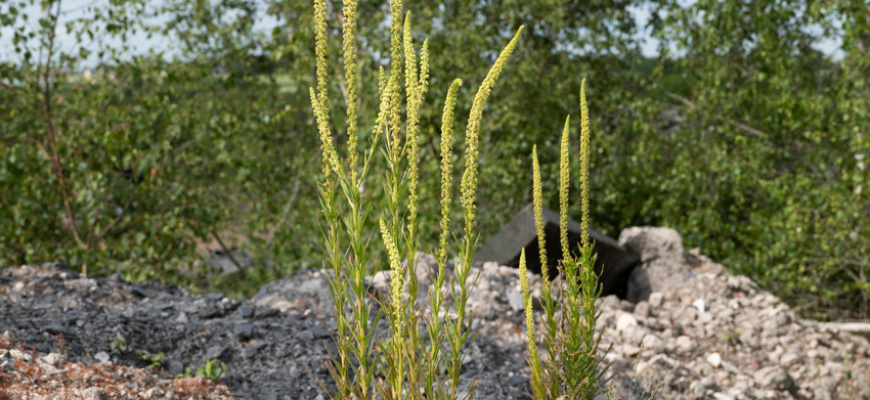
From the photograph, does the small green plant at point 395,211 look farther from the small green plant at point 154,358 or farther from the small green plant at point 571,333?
the small green plant at point 154,358

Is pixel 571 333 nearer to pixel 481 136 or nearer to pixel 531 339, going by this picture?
pixel 531 339

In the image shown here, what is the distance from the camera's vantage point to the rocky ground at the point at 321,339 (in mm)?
3418

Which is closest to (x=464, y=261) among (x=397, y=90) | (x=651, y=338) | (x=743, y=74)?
(x=397, y=90)

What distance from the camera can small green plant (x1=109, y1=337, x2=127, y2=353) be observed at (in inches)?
144

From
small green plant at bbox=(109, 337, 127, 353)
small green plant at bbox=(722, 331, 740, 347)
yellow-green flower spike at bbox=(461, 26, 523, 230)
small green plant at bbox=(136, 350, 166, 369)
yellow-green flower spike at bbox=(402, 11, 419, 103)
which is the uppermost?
yellow-green flower spike at bbox=(402, 11, 419, 103)

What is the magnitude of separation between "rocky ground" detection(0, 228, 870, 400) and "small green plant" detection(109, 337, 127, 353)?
12 mm

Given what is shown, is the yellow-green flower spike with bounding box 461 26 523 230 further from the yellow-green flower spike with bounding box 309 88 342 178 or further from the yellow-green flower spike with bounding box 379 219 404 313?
the yellow-green flower spike with bounding box 309 88 342 178

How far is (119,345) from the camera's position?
146 inches

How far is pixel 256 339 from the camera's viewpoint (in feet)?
13.3

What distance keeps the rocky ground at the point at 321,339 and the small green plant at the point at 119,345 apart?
0.5 inches

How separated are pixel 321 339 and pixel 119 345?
3.59 ft

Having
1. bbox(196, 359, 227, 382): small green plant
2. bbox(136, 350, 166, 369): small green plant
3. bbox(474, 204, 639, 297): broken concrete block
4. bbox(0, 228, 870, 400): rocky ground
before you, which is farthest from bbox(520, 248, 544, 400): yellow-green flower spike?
bbox(474, 204, 639, 297): broken concrete block

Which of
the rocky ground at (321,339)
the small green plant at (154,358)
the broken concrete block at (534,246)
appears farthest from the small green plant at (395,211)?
the broken concrete block at (534,246)

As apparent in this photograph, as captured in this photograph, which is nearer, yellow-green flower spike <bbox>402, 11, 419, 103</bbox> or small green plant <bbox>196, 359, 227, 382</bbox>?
yellow-green flower spike <bbox>402, 11, 419, 103</bbox>
